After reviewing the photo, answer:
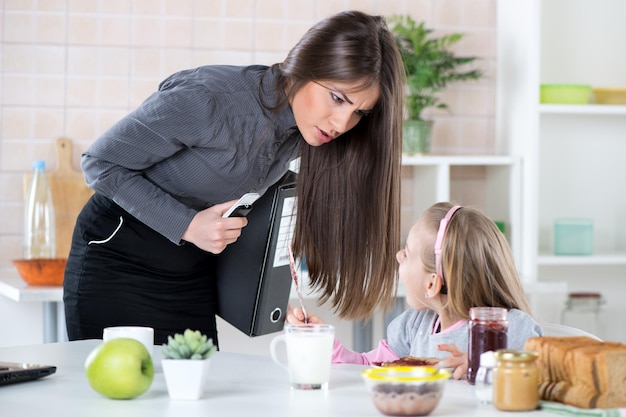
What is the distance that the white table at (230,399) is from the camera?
1.13 metres

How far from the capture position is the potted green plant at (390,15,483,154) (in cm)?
331

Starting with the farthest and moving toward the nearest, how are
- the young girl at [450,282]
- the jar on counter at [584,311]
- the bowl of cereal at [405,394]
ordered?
the jar on counter at [584,311] → the young girl at [450,282] → the bowl of cereal at [405,394]

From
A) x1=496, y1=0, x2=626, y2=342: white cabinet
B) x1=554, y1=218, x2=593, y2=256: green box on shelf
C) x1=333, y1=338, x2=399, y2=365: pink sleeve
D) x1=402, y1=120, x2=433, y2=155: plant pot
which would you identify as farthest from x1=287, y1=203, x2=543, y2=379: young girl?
x1=496, y1=0, x2=626, y2=342: white cabinet

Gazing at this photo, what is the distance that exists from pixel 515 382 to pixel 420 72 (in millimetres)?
2270

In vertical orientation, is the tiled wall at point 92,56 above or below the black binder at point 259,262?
above

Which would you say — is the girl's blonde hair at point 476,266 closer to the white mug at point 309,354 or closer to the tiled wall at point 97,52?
the white mug at point 309,354

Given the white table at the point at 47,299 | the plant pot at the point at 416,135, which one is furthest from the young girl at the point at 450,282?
the plant pot at the point at 416,135

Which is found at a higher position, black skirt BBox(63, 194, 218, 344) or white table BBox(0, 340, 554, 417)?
black skirt BBox(63, 194, 218, 344)

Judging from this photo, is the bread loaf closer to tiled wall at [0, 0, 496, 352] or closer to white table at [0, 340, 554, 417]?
white table at [0, 340, 554, 417]

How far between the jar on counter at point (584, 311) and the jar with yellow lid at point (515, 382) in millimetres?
2395

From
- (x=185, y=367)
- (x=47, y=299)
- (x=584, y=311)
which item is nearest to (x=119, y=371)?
(x=185, y=367)

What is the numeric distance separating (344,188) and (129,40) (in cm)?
157

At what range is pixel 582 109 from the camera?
3.30 m

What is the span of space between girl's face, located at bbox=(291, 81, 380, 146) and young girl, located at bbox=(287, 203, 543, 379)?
25cm
